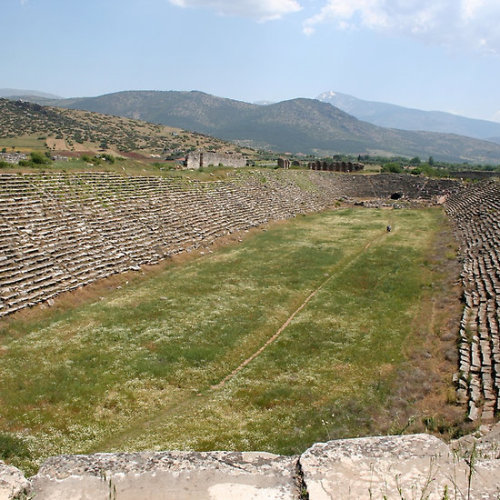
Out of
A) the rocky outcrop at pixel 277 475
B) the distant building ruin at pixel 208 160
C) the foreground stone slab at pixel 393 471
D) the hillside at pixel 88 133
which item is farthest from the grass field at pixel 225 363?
the hillside at pixel 88 133

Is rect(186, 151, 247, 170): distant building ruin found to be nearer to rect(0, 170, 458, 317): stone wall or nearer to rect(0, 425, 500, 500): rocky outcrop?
rect(0, 170, 458, 317): stone wall

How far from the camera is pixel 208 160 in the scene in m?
47.2

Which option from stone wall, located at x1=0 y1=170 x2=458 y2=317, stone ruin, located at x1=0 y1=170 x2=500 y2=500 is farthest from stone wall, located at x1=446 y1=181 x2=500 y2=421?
stone wall, located at x1=0 y1=170 x2=458 y2=317

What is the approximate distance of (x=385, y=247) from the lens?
30.7 metres

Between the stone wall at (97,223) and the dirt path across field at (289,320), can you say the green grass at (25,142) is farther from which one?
the dirt path across field at (289,320)

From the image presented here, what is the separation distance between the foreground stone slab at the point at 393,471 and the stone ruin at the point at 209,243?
0.05ft

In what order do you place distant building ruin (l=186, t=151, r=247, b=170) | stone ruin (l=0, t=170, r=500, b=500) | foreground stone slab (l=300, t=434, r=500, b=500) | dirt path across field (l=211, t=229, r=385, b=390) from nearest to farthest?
1. foreground stone slab (l=300, t=434, r=500, b=500)
2. stone ruin (l=0, t=170, r=500, b=500)
3. dirt path across field (l=211, t=229, r=385, b=390)
4. distant building ruin (l=186, t=151, r=247, b=170)

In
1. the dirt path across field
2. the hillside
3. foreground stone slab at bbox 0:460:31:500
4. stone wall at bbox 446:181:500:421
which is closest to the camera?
foreground stone slab at bbox 0:460:31:500

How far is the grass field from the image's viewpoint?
33.3 ft

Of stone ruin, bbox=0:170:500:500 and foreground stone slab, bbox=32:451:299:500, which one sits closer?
foreground stone slab, bbox=32:451:299:500

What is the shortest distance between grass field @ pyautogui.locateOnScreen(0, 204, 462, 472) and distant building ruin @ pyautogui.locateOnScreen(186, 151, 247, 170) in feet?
73.7

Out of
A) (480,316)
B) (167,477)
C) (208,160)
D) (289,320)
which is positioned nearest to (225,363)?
(289,320)

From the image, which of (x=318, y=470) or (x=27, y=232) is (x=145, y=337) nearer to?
(x=27, y=232)

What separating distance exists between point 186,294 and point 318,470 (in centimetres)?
1477
